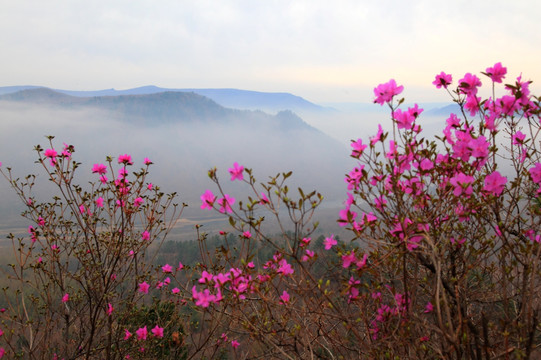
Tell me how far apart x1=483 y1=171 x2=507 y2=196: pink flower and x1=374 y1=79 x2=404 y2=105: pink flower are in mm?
703

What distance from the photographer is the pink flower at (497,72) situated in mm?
2223

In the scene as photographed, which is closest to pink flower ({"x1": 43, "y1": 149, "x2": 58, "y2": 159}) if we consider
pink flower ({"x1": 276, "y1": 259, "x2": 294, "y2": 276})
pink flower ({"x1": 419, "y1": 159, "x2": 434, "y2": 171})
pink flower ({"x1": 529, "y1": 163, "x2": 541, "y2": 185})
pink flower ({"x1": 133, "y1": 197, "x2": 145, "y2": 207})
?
pink flower ({"x1": 133, "y1": 197, "x2": 145, "y2": 207})

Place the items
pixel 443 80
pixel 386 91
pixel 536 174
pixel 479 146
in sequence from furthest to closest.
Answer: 1. pixel 443 80
2. pixel 386 91
3. pixel 536 174
4. pixel 479 146

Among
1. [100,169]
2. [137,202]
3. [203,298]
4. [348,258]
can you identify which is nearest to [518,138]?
[348,258]

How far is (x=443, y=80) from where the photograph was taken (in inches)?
98.5

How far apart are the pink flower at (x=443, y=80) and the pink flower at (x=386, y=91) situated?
1.80ft

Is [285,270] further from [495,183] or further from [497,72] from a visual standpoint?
[497,72]

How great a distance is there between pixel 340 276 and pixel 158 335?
277cm

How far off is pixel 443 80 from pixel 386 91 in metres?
0.61

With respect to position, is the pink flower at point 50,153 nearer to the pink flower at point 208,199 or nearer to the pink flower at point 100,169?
the pink flower at point 100,169

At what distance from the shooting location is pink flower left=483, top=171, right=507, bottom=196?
193cm

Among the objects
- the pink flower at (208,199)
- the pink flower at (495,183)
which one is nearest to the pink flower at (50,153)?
the pink flower at (208,199)

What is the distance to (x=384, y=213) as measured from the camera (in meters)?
2.13

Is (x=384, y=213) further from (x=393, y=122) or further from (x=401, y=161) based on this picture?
(x=393, y=122)
